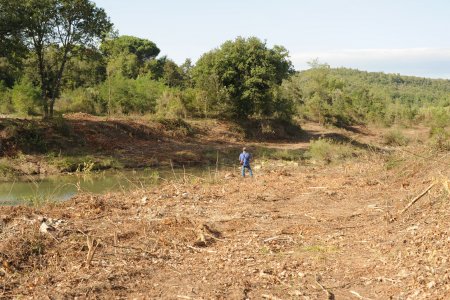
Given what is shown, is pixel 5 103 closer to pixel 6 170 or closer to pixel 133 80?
pixel 133 80

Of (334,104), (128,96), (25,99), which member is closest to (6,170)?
(25,99)

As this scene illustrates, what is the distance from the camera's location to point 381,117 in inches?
2046

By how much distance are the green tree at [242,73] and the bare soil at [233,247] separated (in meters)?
21.8

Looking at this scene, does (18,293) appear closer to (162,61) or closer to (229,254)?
(229,254)

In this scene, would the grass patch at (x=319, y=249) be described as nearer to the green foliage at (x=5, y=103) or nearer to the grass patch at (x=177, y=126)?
the grass patch at (x=177, y=126)

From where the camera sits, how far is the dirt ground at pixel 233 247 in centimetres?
646

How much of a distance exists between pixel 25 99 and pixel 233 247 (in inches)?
1006

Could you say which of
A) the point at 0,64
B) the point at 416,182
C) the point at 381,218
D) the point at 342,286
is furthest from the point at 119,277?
the point at 0,64

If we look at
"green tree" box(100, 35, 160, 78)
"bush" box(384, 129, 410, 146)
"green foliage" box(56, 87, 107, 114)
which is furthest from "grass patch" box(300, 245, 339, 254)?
"bush" box(384, 129, 410, 146)

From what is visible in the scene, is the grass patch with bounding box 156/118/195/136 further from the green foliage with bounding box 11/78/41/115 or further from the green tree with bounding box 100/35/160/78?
the green foliage with bounding box 11/78/41/115

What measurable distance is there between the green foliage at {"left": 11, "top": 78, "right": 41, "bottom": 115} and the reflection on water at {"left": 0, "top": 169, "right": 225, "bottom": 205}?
1206 centimetres

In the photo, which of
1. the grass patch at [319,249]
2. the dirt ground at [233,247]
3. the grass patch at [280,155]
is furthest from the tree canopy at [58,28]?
the grass patch at [319,249]

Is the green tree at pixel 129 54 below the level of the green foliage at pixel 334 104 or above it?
above

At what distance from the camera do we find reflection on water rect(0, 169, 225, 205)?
15.8 metres
